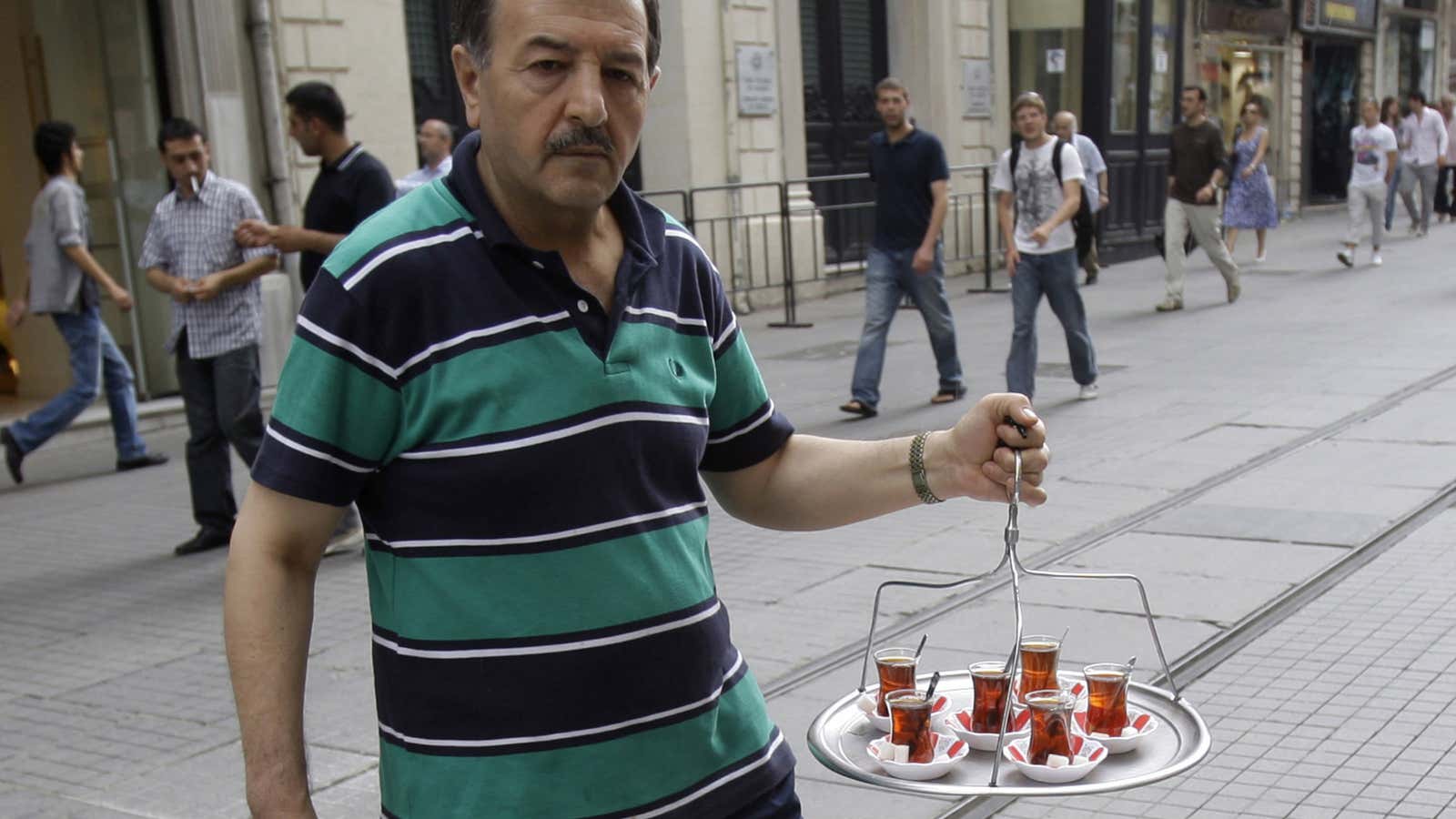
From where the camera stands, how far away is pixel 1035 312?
9211mm

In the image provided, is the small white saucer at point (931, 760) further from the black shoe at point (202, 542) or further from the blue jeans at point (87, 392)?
the blue jeans at point (87, 392)

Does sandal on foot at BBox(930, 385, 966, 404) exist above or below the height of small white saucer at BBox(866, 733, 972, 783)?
below

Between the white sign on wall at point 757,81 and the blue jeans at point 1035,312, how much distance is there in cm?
683

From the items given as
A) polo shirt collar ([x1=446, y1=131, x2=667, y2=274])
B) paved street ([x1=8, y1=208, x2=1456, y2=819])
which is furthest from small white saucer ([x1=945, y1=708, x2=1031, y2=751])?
paved street ([x1=8, y1=208, x2=1456, y2=819])

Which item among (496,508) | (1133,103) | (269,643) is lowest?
(269,643)

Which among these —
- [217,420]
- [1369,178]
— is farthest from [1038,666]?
[1369,178]

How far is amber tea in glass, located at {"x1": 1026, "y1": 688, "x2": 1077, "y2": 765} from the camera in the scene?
5.98 ft

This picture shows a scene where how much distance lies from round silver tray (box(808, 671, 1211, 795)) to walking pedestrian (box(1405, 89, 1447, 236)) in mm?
21579

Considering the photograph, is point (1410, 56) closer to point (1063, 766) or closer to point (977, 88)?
point (977, 88)

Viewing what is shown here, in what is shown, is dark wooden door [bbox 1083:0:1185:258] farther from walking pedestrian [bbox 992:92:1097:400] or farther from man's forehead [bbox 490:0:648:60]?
man's forehead [bbox 490:0:648:60]

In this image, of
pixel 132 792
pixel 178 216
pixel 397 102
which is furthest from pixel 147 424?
pixel 132 792

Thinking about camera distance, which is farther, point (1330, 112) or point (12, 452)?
point (1330, 112)

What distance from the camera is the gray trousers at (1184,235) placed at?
1409cm

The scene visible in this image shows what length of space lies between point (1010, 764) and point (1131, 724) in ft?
0.60
